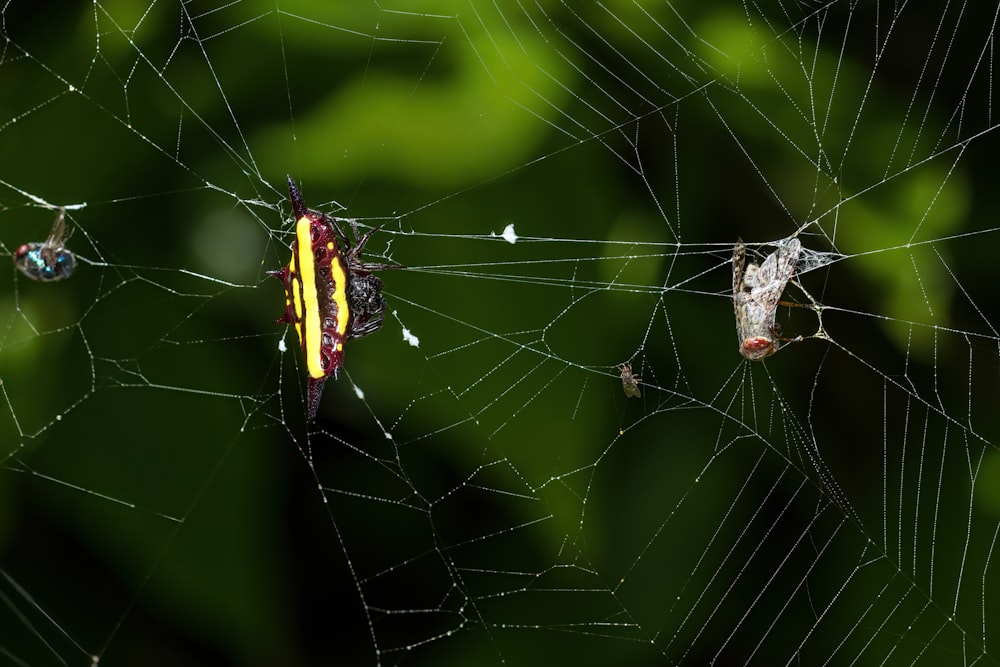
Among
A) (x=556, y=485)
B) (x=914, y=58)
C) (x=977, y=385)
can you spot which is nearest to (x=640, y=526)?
(x=556, y=485)

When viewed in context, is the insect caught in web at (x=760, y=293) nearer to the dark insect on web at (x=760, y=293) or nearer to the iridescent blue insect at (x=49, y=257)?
the dark insect on web at (x=760, y=293)

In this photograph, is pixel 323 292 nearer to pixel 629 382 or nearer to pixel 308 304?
pixel 308 304

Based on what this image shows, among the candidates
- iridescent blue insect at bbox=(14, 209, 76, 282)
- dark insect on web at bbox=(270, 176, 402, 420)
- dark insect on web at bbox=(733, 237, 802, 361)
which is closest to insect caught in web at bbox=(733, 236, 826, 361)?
dark insect on web at bbox=(733, 237, 802, 361)

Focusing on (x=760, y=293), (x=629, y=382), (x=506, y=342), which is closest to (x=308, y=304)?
(x=506, y=342)

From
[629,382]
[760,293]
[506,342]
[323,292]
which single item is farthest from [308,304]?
[760,293]

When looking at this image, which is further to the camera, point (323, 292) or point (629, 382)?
point (629, 382)

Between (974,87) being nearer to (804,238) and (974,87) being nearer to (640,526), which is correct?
(804,238)

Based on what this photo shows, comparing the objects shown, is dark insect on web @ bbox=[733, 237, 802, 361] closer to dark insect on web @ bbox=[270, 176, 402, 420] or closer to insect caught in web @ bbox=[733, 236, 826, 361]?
insect caught in web @ bbox=[733, 236, 826, 361]
